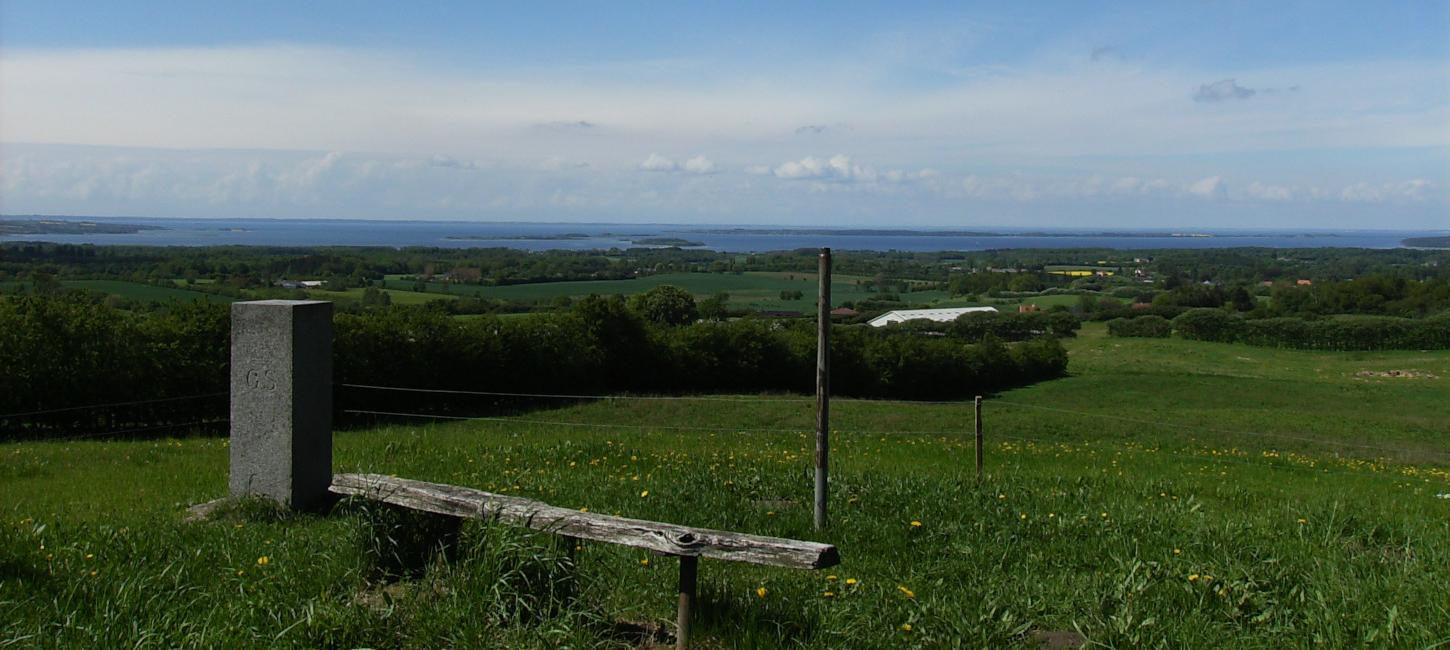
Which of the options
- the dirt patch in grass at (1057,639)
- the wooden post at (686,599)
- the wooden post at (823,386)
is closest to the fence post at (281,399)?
the wooden post at (823,386)

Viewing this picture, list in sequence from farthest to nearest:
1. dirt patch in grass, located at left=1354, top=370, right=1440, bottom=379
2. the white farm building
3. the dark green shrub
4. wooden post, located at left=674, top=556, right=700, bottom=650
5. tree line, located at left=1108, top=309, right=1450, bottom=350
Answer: the dark green shrub → tree line, located at left=1108, top=309, right=1450, bottom=350 → the white farm building → dirt patch in grass, located at left=1354, top=370, right=1440, bottom=379 → wooden post, located at left=674, top=556, right=700, bottom=650

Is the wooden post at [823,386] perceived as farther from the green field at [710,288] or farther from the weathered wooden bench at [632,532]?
the green field at [710,288]

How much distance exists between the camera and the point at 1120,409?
1850 inches

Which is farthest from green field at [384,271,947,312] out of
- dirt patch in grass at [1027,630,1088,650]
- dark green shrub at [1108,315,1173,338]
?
dirt patch in grass at [1027,630,1088,650]

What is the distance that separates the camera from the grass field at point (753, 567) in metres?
4.36

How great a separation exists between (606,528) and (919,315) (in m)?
80.1

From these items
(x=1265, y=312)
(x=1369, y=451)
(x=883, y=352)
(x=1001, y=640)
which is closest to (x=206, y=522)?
(x=1001, y=640)

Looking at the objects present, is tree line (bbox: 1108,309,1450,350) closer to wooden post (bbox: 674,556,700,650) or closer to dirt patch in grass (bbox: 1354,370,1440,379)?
dirt patch in grass (bbox: 1354,370,1440,379)

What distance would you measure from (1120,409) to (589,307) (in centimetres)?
2601

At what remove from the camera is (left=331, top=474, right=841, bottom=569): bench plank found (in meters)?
4.30

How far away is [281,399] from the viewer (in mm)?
6984

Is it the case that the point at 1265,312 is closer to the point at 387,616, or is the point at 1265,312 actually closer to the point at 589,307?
the point at 589,307

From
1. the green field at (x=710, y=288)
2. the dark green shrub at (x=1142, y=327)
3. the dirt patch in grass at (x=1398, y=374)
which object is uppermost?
the green field at (x=710, y=288)

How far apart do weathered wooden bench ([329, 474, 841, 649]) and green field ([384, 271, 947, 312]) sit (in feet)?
195
